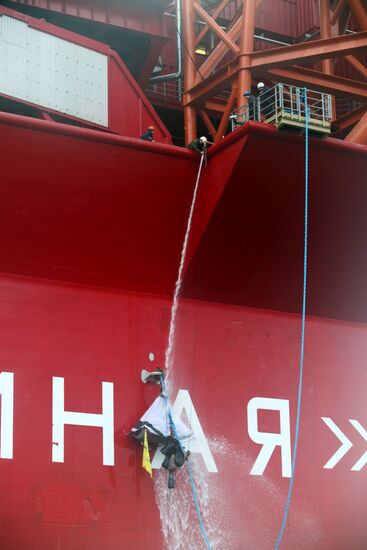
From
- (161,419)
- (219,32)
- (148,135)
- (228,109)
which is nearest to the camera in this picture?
(161,419)

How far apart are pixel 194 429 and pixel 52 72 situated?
17.7ft

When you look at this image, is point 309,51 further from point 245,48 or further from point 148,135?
point 148,135

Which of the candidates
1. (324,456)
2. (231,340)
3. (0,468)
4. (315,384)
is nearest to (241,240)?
(231,340)

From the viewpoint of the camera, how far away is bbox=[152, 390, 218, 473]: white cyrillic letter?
13.1 metres

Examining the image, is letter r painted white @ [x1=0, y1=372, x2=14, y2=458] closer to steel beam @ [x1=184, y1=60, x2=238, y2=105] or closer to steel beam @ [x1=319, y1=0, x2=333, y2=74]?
steel beam @ [x1=184, y1=60, x2=238, y2=105]

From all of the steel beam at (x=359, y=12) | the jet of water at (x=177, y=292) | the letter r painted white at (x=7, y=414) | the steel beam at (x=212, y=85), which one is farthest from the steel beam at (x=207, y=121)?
the letter r painted white at (x=7, y=414)

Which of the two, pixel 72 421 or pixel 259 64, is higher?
pixel 259 64

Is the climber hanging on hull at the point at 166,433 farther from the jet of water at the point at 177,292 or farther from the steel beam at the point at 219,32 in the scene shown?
the steel beam at the point at 219,32

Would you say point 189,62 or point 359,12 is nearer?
point 359,12

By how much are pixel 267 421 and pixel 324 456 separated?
1.02 m

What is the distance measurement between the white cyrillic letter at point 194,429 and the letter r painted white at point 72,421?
0.93 metres

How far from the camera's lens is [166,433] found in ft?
41.5

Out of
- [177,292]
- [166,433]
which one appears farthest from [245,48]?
[166,433]

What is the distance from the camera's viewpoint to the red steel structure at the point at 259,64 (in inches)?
574
